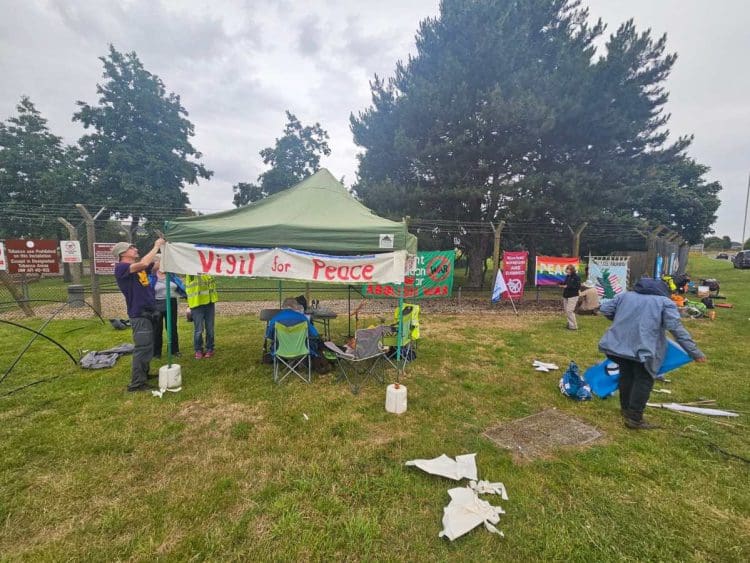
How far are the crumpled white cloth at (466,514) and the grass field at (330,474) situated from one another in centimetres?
6

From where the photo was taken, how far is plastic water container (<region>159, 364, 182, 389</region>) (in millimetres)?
4184

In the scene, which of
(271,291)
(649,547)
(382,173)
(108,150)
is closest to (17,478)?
(649,547)

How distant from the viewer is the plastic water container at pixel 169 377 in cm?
418

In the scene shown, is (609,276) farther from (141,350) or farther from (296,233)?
(141,350)

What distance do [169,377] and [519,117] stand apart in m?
13.3

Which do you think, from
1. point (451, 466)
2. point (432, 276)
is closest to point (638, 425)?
point (451, 466)

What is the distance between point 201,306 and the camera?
5.29 meters

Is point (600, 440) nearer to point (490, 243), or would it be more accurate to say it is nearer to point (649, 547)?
point (649, 547)

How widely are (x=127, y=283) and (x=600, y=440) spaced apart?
591 centimetres

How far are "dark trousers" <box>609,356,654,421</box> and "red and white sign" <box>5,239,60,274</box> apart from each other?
12.6 meters

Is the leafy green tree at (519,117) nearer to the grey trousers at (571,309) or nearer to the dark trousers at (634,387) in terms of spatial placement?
the grey trousers at (571,309)

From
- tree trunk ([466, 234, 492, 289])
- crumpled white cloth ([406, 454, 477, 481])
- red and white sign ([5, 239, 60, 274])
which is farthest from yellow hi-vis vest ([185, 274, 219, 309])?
tree trunk ([466, 234, 492, 289])

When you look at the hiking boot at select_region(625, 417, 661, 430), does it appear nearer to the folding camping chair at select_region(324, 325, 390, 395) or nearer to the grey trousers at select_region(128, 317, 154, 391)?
the folding camping chair at select_region(324, 325, 390, 395)

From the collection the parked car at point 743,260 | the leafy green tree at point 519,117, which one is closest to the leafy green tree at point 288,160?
the leafy green tree at point 519,117
